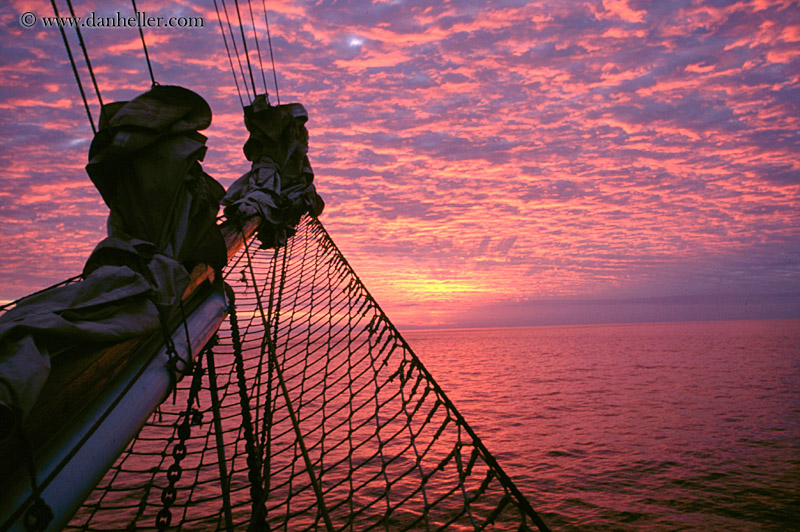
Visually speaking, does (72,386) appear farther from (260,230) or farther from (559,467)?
(559,467)

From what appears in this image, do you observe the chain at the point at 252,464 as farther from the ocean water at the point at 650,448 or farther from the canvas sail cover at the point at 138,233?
the ocean water at the point at 650,448

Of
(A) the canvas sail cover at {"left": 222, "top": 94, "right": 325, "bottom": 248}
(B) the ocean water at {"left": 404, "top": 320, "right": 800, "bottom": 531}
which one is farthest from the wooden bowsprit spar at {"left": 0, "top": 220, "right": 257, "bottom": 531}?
(B) the ocean water at {"left": 404, "top": 320, "right": 800, "bottom": 531}

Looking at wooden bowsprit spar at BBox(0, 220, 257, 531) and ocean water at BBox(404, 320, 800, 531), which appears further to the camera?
ocean water at BBox(404, 320, 800, 531)

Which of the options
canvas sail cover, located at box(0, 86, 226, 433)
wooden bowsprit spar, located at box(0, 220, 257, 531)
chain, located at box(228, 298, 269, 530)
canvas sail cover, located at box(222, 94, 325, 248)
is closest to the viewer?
wooden bowsprit spar, located at box(0, 220, 257, 531)

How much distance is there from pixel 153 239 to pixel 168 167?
13.5 inches

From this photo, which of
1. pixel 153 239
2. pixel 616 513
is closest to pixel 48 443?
pixel 153 239

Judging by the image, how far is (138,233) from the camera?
2217 millimetres

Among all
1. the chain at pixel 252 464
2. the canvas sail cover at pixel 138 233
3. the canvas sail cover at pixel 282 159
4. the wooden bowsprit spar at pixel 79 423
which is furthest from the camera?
the canvas sail cover at pixel 282 159

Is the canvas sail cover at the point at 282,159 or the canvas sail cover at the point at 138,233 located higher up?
the canvas sail cover at the point at 282,159

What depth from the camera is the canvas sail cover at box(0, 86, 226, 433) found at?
54.7 inches

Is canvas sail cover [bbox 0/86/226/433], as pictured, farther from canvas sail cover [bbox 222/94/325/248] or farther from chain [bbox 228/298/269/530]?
canvas sail cover [bbox 222/94/325/248]

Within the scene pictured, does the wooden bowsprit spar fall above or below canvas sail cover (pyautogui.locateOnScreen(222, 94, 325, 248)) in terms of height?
below

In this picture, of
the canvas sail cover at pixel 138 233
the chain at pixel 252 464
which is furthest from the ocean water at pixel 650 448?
the canvas sail cover at pixel 138 233

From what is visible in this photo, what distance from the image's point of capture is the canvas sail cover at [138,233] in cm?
139
